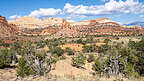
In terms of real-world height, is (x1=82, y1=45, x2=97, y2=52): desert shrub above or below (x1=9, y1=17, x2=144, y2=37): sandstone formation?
below

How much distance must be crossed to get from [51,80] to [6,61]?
20.8 meters

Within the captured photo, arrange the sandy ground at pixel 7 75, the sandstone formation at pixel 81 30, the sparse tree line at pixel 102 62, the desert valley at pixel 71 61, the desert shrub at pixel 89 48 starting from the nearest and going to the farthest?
the sandy ground at pixel 7 75 < the desert valley at pixel 71 61 < the sparse tree line at pixel 102 62 < the desert shrub at pixel 89 48 < the sandstone formation at pixel 81 30

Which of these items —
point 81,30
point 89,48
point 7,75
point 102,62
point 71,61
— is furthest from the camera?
point 81,30

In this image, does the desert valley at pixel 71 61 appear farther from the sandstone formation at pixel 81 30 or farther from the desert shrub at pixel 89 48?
the sandstone formation at pixel 81 30

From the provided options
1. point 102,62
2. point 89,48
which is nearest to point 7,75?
point 102,62

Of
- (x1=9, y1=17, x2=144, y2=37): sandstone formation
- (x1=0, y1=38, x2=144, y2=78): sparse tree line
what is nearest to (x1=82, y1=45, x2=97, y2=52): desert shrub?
(x1=0, y1=38, x2=144, y2=78): sparse tree line

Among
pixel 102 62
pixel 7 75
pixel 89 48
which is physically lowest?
pixel 89 48

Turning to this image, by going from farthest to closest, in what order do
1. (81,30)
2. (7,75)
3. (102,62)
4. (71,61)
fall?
(81,30) < (71,61) < (102,62) < (7,75)

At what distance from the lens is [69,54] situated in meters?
39.9

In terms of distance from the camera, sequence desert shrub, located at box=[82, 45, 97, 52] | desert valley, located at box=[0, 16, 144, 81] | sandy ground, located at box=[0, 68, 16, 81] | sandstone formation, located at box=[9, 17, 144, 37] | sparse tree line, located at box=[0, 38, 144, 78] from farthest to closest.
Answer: sandstone formation, located at box=[9, 17, 144, 37]
desert shrub, located at box=[82, 45, 97, 52]
sparse tree line, located at box=[0, 38, 144, 78]
desert valley, located at box=[0, 16, 144, 81]
sandy ground, located at box=[0, 68, 16, 81]

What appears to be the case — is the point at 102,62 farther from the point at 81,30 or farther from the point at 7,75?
the point at 81,30

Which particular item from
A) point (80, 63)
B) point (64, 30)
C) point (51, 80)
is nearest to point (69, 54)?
point (80, 63)

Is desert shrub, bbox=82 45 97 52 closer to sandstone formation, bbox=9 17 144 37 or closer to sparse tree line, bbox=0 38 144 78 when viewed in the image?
sparse tree line, bbox=0 38 144 78

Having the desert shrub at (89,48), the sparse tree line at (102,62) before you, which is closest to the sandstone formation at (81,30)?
the desert shrub at (89,48)
